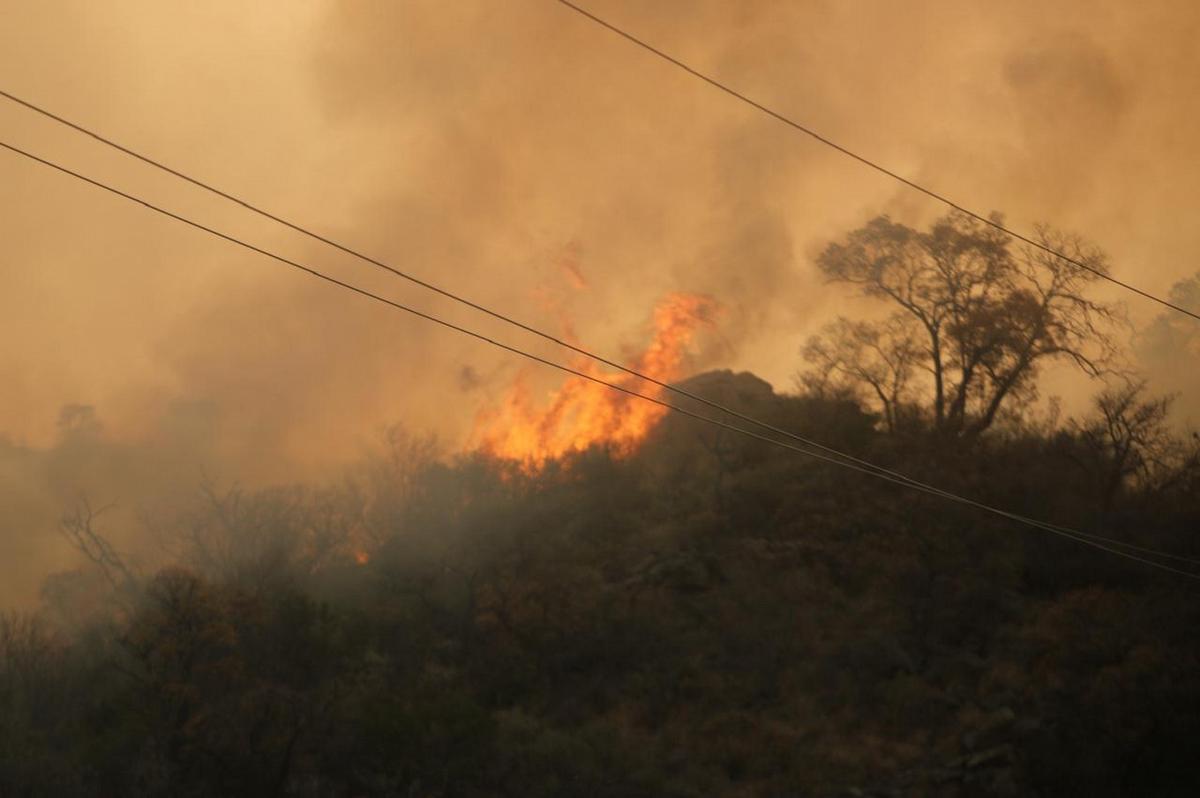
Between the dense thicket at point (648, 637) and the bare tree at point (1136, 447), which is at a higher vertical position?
the bare tree at point (1136, 447)

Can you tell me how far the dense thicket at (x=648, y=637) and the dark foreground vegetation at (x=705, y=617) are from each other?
13 centimetres

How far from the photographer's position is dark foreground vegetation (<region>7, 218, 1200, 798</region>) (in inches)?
1190

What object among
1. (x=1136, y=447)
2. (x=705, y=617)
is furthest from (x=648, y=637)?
(x=1136, y=447)

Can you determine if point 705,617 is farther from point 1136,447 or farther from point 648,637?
point 1136,447

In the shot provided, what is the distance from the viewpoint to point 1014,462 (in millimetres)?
47625

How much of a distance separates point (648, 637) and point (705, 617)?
8.40ft

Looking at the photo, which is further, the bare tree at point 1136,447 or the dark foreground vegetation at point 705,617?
the bare tree at point 1136,447

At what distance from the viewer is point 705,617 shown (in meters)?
42.6

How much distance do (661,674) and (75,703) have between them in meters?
19.1

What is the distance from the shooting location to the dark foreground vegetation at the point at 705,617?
30219 millimetres

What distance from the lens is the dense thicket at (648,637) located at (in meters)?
30.1

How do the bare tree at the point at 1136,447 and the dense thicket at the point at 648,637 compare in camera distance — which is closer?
the dense thicket at the point at 648,637

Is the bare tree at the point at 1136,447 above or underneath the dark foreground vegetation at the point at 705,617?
above

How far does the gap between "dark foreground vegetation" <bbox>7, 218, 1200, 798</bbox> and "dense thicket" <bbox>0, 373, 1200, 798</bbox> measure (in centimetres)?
13
